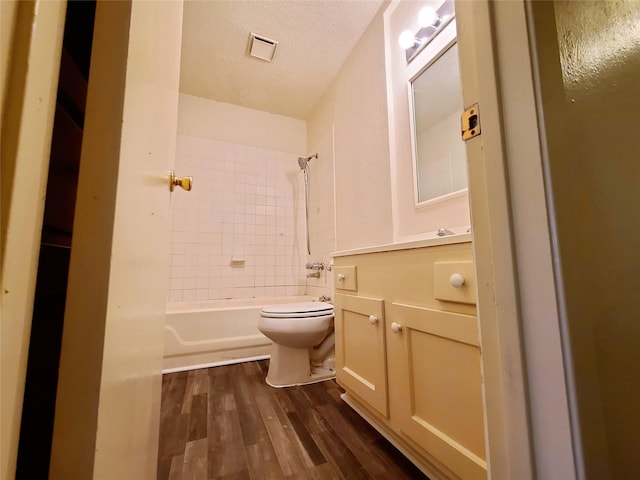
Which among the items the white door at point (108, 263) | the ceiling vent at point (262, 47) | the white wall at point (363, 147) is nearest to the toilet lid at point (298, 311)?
the white wall at point (363, 147)

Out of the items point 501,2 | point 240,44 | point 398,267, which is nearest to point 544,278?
point 501,2

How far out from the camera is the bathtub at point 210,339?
1767 mm

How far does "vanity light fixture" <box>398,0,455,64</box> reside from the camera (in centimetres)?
121

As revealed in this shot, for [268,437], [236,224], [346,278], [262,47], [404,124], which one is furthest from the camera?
[236,224]

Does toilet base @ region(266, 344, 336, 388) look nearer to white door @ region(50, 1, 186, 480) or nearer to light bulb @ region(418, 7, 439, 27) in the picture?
white door @ region(50, 1, 186, 480)

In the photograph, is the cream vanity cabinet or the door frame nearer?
the door frame

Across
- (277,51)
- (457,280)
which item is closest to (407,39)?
(277,51)

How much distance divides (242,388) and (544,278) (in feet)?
5.02

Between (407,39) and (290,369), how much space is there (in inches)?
75.9

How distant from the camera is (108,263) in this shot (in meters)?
0.27

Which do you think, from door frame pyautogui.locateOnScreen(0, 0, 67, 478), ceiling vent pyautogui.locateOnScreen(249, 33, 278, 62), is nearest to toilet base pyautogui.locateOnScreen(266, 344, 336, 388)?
door frame pyautogui.locateOnScreen(0, 0, 67, 478)

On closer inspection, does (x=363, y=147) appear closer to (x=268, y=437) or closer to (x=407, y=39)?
(x=407, y=39)

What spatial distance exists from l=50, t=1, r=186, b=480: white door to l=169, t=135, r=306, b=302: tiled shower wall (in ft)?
6.69

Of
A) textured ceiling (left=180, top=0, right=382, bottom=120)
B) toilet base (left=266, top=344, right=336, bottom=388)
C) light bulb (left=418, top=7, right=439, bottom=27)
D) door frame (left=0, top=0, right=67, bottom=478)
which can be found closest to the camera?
door frame (left=0, top=0, right=67, bottom=478)
